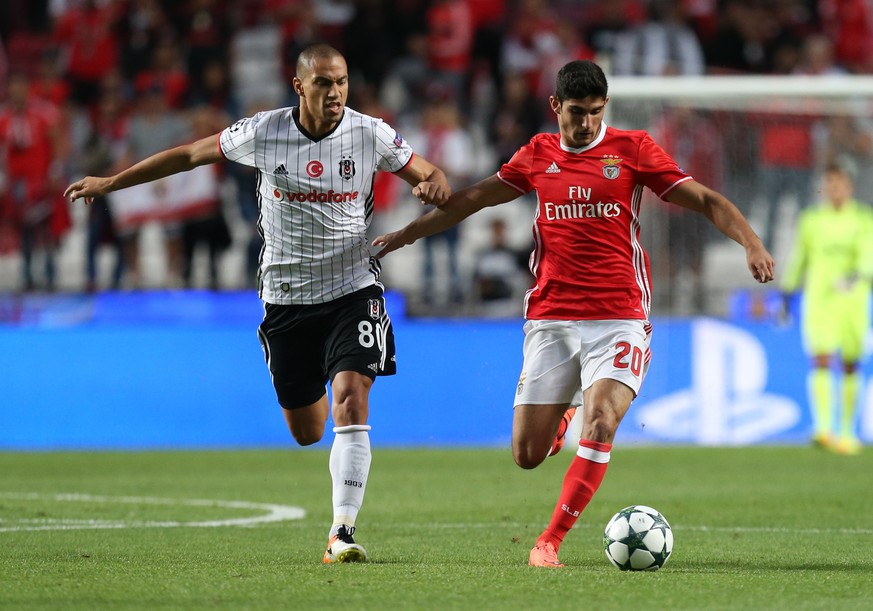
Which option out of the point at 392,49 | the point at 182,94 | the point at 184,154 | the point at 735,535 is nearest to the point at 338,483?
the point at 184,154

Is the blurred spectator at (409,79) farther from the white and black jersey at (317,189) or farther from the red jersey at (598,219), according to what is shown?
the red jersey at (598,219)

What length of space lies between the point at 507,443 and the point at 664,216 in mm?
2978

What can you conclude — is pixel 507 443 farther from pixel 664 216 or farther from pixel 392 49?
pixel 392 49

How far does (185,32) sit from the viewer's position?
1978cm

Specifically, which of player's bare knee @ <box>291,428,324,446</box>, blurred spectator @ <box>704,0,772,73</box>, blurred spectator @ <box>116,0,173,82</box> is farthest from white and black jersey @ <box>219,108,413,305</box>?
blurred spectator @ <box>704,0,772,73</box>

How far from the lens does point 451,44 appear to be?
19.6m

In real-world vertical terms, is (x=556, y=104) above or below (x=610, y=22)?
below

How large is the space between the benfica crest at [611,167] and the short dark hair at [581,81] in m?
0.33

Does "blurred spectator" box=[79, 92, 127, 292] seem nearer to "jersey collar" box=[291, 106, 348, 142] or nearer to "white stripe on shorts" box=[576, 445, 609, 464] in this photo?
"jersey collar" box=[291, 106, 348, 142]

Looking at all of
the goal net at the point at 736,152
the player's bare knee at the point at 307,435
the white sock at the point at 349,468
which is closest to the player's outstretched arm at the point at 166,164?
the white sock at the point at 349,468

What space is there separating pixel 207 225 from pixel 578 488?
10761 millimetres

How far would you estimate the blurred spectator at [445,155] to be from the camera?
17.0m

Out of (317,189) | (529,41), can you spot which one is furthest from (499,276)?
(317,189)

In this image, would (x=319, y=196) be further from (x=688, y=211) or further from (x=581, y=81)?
(x=688, y=211)
